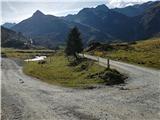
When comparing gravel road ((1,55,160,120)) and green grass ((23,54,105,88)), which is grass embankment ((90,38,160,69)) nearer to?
green grass ((23,54,105,88))

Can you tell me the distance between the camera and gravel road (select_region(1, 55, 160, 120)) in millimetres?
27531

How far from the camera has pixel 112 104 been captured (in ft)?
103

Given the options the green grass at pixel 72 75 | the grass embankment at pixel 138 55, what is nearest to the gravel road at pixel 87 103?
the green grass at pixel 72 75

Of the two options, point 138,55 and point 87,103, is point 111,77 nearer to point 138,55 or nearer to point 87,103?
point 87,103

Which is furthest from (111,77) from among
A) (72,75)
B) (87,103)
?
(87,103)

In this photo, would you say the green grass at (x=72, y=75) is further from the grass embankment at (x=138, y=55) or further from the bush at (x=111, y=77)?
the grass embankment at (x=138, y=55)

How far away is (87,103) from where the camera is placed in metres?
32.7

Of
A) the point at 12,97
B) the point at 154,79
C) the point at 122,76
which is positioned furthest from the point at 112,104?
the point at 122,76

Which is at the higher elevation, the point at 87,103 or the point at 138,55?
the point at 138,55

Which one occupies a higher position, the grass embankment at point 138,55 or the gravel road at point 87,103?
the grass embankment at point 138,55

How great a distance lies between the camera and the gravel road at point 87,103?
27.5 m

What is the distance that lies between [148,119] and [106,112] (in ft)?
13.2

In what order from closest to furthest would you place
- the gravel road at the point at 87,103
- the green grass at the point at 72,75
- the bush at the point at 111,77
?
the gravel road at the point at 87,103
the bush at the point at 111,77
the green grass at the point at 72,75

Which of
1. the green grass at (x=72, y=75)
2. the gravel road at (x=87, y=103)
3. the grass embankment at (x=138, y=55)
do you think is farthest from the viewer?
the grass embankment at (x=138, y=55)
